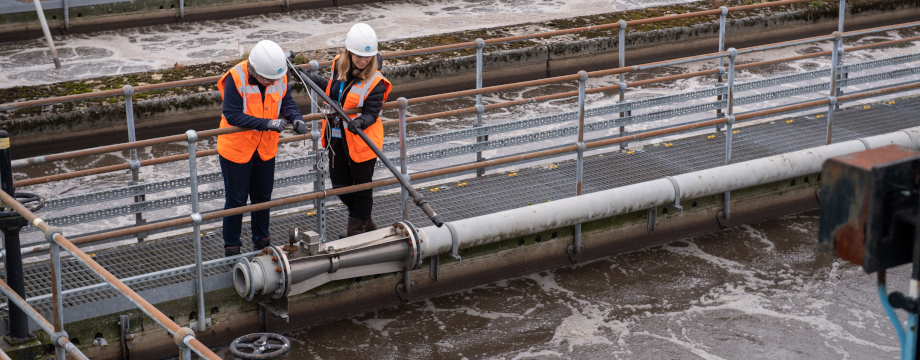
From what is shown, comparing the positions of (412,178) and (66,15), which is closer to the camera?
(412,178)

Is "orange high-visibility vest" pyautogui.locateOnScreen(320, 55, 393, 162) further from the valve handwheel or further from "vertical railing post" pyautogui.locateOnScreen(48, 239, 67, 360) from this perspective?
"vertical railing post" pyautogui.locateOnScreen(48, 239, 67, 360)

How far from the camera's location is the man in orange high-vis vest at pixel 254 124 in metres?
5.82

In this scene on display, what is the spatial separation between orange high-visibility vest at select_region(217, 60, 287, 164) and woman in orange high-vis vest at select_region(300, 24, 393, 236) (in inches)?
13.7

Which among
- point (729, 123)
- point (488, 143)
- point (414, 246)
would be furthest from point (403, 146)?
point (729, 123)

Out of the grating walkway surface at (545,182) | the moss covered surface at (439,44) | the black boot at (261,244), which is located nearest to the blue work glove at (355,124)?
the black boot at (261,244)

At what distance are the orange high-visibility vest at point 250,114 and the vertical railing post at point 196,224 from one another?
279 mm

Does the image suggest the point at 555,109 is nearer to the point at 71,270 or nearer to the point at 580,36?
the point at 580,36

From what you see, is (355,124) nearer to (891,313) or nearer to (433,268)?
Answer: (433,268)

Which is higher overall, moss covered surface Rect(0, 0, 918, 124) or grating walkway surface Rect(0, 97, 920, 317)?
moss covered surface Rect(0, 0, 918, 124)

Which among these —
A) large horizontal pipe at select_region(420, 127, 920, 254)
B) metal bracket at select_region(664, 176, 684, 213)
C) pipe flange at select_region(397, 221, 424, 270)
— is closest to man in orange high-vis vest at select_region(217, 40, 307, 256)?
pipe flange at select_region(397, 221, 424, 270)

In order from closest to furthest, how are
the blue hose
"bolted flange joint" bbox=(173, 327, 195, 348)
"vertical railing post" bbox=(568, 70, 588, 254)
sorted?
the blue hose, "bolted flange joint" bbox=(173, 327, 195, 348), "vertical railing post" bbox=(568, 70, 588, 254)

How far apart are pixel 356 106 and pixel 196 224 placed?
4.19 feet

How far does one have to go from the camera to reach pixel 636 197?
7.41m

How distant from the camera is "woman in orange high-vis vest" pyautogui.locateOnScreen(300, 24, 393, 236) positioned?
618 cm
